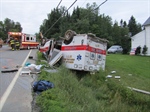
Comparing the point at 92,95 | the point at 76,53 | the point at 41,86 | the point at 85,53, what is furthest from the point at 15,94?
the point at 76,53

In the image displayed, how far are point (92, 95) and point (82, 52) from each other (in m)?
3.24

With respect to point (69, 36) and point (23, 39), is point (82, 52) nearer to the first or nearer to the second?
point (69, 36)

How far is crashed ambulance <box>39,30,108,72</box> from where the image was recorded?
1093 centimetres

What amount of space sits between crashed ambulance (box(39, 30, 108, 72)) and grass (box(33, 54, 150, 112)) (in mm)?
658

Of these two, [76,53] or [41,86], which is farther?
[76,53]

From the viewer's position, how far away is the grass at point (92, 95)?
5504mm

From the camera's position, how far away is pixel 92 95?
8.20 m

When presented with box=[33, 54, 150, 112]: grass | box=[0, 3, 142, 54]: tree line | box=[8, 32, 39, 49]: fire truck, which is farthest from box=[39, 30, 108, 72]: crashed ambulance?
box=[0, 3, 142, 54]: tree line

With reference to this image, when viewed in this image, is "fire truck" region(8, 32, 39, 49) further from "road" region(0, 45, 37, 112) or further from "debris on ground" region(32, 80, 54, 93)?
"debris on ground" region(32, 80, 54, 93)

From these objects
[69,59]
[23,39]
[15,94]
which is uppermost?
[23,39]

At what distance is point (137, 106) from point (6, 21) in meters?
124

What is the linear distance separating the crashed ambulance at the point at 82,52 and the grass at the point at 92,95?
0.66m

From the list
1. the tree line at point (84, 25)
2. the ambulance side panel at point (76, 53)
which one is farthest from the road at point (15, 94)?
the tree line at point (84, 25)

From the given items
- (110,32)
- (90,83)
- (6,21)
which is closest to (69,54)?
(90,83)
